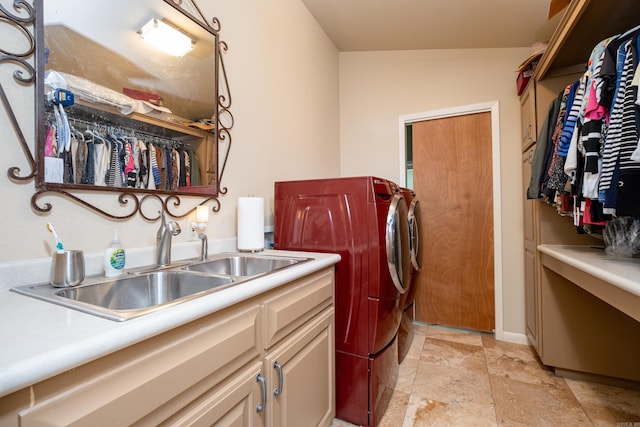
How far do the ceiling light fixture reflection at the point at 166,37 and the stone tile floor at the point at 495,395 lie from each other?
204cm

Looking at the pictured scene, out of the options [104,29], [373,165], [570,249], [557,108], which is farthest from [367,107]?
[104,29]

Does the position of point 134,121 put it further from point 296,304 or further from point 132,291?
point 296,304

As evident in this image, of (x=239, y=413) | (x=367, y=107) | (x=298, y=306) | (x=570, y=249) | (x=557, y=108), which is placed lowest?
(x=239, y=413)

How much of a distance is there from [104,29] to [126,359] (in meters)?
1.21

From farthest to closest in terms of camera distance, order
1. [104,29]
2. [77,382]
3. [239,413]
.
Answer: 1. [104,29]
2. [239,413]
3. [77,382]

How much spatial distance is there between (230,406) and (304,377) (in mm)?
448

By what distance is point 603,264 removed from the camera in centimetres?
128

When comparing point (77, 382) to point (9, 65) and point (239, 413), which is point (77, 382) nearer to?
point (239, 413)

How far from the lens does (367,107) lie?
3107 mm

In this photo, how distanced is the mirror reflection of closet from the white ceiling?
1386 mm

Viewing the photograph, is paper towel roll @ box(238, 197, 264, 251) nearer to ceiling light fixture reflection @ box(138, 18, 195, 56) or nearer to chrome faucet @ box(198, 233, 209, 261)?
chrome faucet @ box(198, 233, 209, 261)

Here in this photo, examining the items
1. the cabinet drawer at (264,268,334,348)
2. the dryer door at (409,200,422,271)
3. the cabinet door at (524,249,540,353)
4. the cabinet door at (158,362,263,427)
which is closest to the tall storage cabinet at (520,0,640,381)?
the cabinet door at (524,249,540,353)

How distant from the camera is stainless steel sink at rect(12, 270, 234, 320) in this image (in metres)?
0.77

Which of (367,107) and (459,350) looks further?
(367,107)
